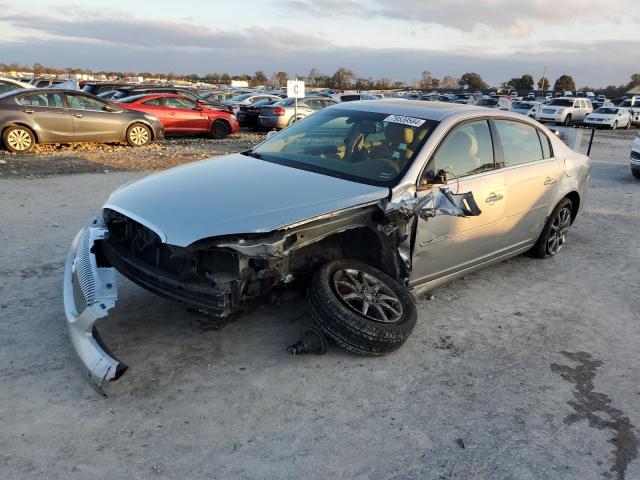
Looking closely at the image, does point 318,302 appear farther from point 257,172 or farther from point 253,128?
point 253,128

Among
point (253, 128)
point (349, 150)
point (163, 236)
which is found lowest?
point (253, 128)

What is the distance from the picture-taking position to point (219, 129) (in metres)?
17.2

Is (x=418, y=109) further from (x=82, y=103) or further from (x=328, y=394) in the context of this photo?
(x=82, y=103)

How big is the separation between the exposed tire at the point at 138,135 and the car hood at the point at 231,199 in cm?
1028

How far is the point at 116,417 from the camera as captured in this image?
3014 millimetres

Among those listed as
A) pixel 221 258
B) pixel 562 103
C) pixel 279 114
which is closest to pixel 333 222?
pixel 221 258

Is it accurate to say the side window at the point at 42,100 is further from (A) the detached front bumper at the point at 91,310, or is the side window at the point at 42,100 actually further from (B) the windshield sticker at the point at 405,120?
(B) the windshield sticker at the point at 405,120

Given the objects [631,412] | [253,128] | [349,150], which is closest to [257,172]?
[349,150]

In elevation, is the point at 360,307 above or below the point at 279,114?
above

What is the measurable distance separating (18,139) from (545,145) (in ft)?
36.1

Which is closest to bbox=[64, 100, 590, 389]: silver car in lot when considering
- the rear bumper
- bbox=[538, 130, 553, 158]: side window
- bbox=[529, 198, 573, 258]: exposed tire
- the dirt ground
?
the dirt ground

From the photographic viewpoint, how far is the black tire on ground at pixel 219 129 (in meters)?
17.0

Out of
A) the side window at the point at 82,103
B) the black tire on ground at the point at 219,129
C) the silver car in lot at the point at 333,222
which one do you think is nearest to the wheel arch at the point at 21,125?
the side window at the point at 82,103

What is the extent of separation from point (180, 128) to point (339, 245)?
13395 mm
